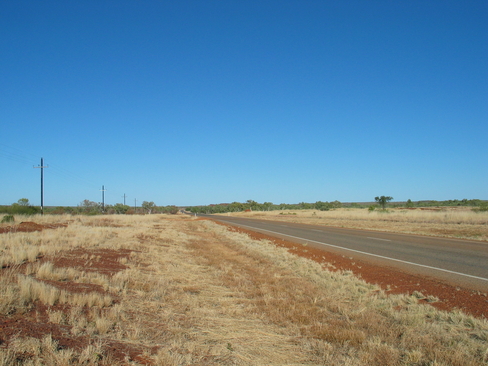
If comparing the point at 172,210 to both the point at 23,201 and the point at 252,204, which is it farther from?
the point at 23,201

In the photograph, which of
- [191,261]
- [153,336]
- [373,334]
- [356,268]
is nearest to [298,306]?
[373,334]

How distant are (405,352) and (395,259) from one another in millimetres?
9406

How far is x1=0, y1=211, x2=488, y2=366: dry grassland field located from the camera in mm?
4420

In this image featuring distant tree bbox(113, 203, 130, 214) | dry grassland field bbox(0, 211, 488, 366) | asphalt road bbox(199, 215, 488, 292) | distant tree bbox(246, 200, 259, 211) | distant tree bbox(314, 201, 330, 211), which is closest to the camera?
dry grassland field bbox(0, 211, 488, 366)

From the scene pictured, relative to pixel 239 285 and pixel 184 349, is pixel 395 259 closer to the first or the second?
pixel 239 285

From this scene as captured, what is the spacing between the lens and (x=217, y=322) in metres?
5.99

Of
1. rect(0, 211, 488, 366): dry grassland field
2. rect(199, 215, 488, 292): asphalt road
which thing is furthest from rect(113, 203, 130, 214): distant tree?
rect(0, 211, 488, 366): dry grassland field

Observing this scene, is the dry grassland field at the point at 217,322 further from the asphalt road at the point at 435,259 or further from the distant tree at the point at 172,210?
the distant tree at the point at 172,210

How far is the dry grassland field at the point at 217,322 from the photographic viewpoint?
14.5ft

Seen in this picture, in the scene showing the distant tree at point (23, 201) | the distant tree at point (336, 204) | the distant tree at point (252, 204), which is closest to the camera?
the distant tree at point (23, 201)

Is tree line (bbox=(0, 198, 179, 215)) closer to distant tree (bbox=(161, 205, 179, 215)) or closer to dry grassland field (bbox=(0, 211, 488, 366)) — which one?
distant tree (bbox=(161, 205, 179, 215))

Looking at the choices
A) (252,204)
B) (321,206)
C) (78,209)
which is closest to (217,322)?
(78,209)

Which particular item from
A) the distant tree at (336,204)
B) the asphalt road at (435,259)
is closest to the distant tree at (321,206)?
the distant tree at (336,204)

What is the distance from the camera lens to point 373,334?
5.37 m
